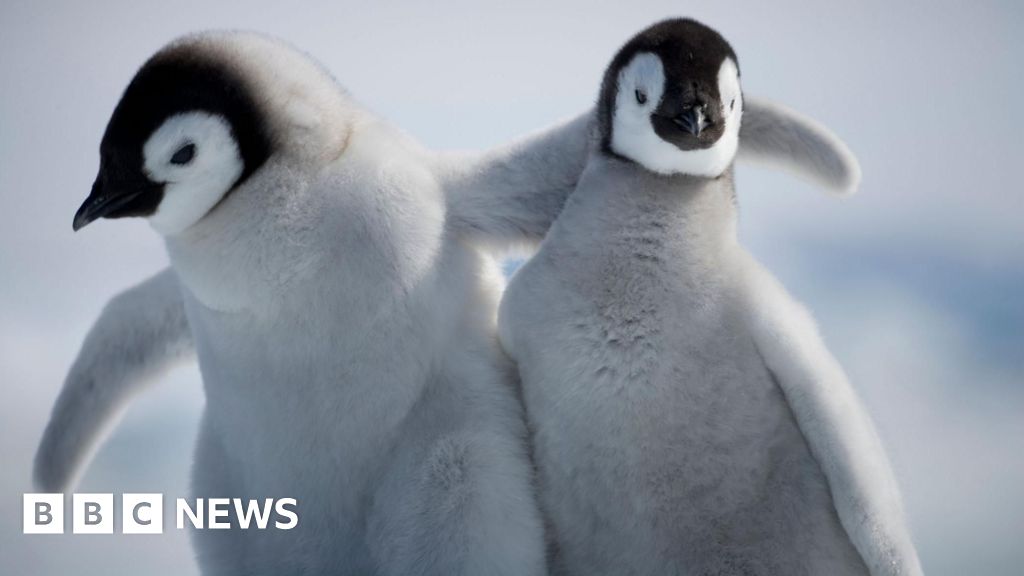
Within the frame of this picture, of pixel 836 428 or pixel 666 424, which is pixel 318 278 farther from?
pixel 836 428

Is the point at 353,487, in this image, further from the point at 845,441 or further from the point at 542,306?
the point at 845,441

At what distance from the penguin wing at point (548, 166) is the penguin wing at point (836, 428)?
417 mm

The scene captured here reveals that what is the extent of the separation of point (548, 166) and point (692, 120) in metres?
0.45

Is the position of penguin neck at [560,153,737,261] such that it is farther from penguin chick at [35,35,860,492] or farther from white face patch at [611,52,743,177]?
penguin chick at [35,35,860,492]

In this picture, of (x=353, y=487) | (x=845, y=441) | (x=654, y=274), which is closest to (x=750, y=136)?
(x=654, y=274)

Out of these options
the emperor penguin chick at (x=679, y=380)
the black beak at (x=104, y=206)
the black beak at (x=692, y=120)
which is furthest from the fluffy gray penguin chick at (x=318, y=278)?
the black beak at (x=692, y=120)

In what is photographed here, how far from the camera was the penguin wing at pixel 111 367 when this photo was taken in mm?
2932

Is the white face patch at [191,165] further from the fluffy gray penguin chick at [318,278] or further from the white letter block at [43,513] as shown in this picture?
the white letter block at [43,513]

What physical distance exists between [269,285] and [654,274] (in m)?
0.73

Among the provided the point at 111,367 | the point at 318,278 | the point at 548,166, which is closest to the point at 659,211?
the point at 548,166

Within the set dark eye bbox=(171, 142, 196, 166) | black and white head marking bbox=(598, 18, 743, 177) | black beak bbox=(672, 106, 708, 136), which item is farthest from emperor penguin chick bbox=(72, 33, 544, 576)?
black beak bbox=(672, 106, 708, 136)

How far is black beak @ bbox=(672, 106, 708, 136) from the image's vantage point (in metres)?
2.14

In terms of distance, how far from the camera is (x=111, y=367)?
117 inches

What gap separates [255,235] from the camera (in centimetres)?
226
